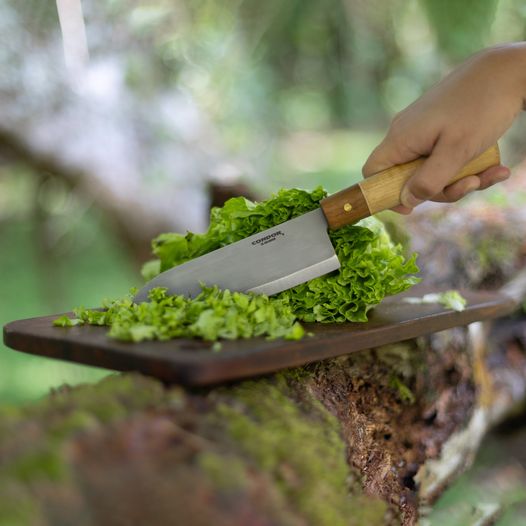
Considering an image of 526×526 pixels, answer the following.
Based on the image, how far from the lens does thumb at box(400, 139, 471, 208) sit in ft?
6.66

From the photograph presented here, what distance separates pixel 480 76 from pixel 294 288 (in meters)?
0.87

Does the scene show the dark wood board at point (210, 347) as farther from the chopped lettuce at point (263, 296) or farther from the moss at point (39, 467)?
the moss at point (39, 467)

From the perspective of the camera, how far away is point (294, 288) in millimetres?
2148

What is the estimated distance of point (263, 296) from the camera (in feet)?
6.57

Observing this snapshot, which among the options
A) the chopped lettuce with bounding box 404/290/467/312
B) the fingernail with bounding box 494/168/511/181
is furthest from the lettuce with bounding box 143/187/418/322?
the fingernail with bounding box 494/168/511/181

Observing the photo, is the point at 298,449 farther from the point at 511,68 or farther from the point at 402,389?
the point at 511,68

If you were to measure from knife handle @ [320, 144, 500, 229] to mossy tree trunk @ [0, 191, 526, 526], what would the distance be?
0.48 m

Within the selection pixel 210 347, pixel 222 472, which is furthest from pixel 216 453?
pixel 210 347

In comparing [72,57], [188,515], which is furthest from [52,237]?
[188,515]

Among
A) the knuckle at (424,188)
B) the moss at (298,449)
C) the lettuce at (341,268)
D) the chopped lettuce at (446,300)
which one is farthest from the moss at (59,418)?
the chopped lettuce at (446,300)

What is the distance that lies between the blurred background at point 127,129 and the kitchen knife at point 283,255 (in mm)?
Result: 1173

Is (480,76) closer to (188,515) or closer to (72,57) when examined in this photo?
(188,515)

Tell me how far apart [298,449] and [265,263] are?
0.77m

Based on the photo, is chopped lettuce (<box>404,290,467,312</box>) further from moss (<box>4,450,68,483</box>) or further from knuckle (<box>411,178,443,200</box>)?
moss (<box>4,450,68,483</box>)
